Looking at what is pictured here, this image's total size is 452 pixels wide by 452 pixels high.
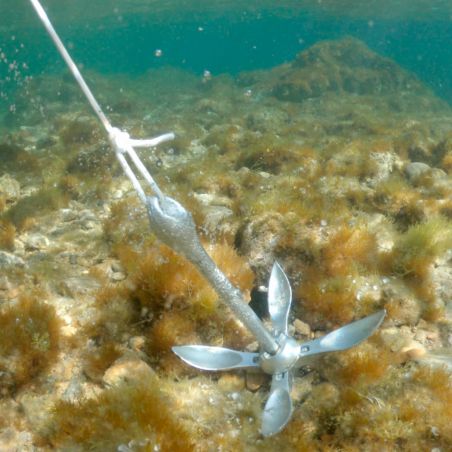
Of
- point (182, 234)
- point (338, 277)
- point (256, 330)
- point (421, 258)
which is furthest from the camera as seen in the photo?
point (421, 258)

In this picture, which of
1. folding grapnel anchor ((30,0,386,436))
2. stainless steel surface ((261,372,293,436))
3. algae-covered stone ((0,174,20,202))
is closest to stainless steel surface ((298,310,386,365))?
folding grapnel anchor ((30,0,386,436))

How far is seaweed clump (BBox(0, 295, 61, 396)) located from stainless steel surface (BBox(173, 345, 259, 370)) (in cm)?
123

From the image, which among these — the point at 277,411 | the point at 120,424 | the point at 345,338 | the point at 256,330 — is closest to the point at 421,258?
the point at 345,338

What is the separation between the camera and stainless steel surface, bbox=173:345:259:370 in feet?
10.1

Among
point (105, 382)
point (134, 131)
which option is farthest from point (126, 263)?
point (134, 131)

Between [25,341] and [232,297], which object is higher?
[232,297]

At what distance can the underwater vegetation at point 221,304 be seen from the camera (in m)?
2.84

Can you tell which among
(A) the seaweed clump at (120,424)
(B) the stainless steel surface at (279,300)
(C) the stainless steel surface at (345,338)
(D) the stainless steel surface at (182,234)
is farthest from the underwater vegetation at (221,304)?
(D) the stainless steel surface at (182,234)

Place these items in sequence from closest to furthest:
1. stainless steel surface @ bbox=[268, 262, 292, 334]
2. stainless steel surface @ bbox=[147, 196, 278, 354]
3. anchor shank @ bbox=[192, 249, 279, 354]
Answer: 1. stainless steel surface @ bbox=[147, 196, 278, 354]
2. anchor shank @ bbox=[192, 249, 279, 354]
3. stainless steel surface @ bbox=[268, 262, 292, 334]

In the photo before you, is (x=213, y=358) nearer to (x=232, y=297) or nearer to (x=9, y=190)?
(x=232, y=297)

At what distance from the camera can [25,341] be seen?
11.1 feet

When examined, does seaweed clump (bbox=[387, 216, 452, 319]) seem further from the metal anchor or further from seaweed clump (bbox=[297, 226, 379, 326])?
the metal anchor

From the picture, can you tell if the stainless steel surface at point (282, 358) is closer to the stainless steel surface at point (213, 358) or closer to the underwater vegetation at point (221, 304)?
the stainless steel surface at point (213, 358)

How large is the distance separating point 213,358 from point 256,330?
0.46m
